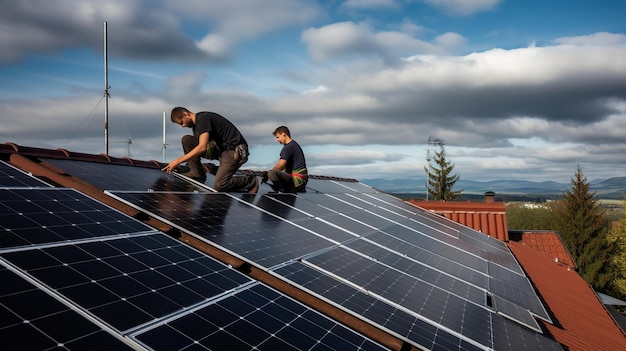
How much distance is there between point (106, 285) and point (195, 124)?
6.58 meters

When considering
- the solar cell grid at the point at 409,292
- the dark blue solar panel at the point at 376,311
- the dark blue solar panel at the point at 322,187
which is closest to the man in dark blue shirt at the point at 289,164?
the dark blue solar panel at the point at 322,187

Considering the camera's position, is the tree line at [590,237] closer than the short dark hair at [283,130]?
No

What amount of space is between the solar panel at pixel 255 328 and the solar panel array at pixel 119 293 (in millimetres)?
10

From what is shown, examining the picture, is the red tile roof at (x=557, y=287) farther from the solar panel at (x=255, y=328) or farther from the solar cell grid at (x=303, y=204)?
the solar cell grid at (x=303, y=204)

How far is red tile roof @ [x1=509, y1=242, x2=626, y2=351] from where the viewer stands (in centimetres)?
788

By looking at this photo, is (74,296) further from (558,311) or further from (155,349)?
(558,311)

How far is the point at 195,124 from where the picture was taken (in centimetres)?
1000

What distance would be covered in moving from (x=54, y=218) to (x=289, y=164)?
8351 millimetres

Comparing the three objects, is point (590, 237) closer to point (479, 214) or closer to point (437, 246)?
point (479, 214)

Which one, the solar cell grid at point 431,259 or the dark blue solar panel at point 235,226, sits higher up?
the dark blue solar panel at point 235,226

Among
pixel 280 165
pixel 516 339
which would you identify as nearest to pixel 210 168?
pixel 280 165

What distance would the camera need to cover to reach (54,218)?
16.0 ft

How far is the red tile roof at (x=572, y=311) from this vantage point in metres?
7.88

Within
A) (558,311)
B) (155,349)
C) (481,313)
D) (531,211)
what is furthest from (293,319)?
(531,211)
